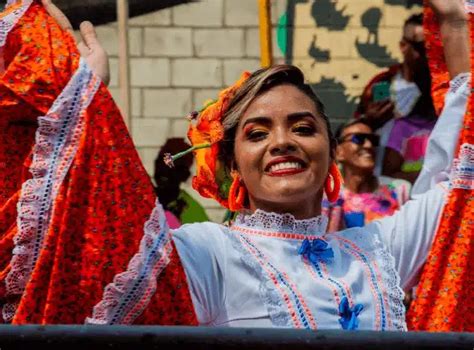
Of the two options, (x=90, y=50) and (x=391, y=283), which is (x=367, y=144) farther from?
(x=90, y=50)

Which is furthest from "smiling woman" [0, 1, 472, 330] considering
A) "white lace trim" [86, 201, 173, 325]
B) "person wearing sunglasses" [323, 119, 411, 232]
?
"person wearing sunglasses" [323, 119, 411, 232]

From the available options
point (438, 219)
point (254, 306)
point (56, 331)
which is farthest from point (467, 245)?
point (56, 331)

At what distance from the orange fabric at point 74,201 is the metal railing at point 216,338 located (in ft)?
1.73

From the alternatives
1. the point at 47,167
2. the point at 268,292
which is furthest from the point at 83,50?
the point at 268,292

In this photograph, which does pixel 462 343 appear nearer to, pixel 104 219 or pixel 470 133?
pixel 104 219

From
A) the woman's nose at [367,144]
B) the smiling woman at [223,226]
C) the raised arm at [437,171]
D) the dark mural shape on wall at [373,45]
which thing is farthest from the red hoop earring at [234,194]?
the dark mural shape on wall at [373,45]

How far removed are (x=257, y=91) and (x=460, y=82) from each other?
1.87ft

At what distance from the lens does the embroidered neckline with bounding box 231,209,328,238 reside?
2939 mm

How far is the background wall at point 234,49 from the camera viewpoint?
22.4ft

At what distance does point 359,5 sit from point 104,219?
4782mm

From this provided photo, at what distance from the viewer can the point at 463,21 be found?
123 inches

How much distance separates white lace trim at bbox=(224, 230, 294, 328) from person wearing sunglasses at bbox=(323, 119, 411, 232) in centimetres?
224

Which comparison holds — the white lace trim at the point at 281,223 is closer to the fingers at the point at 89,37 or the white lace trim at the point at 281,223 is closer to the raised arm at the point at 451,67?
the raised arm at the point at 451,67

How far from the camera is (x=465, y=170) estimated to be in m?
3.04
